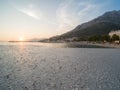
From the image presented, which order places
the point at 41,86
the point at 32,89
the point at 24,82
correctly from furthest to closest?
1. the point at 24,82
2. the point at 41,86
3. the point at 32,89

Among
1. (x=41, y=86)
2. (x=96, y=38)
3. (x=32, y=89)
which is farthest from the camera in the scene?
(x=96, y=38)

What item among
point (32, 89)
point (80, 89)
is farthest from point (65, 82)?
point (32, 89)

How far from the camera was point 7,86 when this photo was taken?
1239 cm

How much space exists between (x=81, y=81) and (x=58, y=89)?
322cm

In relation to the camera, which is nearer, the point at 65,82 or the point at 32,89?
the point at 32,89

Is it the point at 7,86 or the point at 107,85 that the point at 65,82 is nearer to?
the point at 107,85

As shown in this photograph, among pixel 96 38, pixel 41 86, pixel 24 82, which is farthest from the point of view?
pixel 96 38

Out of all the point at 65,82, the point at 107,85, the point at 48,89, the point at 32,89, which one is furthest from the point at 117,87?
the point at 32,89

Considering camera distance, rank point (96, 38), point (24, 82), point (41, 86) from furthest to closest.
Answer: point (96, 38) → point (24, 82) → point (41, 86)

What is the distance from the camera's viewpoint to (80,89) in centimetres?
1200

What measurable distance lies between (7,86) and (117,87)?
948cm

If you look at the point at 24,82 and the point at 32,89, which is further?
the point at 24,82

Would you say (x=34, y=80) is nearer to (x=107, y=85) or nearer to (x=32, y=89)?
(x=32, y=89)

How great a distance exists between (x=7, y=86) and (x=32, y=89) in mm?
2329
